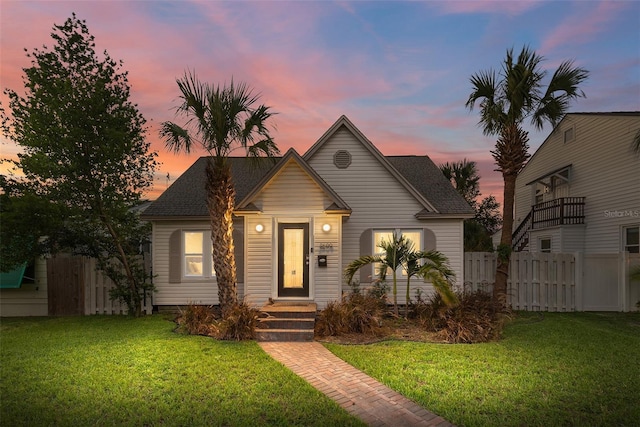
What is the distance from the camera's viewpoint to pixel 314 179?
399 inches

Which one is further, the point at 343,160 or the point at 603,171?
the point at 603,171

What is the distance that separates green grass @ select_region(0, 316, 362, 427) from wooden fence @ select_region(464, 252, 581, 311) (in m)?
8.42

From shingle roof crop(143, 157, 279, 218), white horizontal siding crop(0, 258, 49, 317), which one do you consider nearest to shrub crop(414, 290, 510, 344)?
shingle roof crop(143, 157, 279, 218)

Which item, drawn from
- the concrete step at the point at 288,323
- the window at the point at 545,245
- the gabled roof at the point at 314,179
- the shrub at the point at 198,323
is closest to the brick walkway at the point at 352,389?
the concrete step at the point at 288,323

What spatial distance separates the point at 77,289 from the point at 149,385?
25.9 ft

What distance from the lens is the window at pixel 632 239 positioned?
541 inches

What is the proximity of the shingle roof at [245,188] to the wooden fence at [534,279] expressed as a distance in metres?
2.12

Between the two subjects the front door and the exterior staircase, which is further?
the front door

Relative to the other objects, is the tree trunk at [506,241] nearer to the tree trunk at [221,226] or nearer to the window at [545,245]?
the tree trunk at [221,226]

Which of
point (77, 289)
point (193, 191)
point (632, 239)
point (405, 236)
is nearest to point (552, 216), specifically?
point (632, 239)

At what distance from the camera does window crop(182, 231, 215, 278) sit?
1150 cm

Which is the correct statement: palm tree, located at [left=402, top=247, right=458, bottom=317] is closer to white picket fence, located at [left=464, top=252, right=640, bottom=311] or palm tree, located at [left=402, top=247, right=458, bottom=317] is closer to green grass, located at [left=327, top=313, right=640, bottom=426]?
green grass, located at [left=327, top=313, right=640, bottom=426]

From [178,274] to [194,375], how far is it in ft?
20.9

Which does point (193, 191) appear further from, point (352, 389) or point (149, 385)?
point (352, 389)
